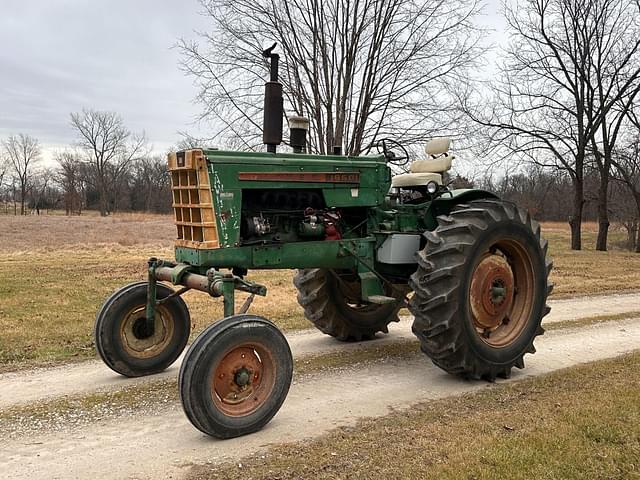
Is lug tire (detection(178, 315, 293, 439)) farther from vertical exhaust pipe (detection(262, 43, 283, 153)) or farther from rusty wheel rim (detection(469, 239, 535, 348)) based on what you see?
rusty wheel rim (detection(469, 239, 535, 348))

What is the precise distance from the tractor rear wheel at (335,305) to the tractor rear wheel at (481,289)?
133 centimetres

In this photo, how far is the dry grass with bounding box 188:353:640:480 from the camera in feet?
11.5

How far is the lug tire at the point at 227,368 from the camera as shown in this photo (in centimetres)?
391

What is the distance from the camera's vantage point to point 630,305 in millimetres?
9930

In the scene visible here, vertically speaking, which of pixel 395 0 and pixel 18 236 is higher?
pixel 395 0

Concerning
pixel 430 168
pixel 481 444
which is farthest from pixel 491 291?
pixel 481 444

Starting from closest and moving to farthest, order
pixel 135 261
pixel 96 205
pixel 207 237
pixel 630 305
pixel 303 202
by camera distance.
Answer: pixel 207 237 → pixel 303 202 → pixel 630 305 → pixel 135 261 → pixel 96 205

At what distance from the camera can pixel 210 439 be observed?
13.4 feet

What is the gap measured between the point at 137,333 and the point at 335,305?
95.9 inches

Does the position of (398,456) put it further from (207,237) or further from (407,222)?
(407,222)

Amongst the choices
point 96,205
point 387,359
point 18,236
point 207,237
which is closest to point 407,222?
point 387,359

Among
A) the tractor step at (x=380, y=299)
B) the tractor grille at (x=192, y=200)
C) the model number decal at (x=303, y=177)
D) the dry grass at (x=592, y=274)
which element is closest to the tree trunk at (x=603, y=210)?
the dry grass at (x=592, y=274)

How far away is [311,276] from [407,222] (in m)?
1.35

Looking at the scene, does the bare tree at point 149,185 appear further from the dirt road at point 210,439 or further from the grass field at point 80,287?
the dirt road at point 210,439
